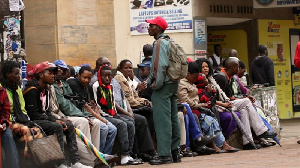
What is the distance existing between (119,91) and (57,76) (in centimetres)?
121

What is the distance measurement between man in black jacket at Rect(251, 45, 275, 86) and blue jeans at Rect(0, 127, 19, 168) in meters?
9.15

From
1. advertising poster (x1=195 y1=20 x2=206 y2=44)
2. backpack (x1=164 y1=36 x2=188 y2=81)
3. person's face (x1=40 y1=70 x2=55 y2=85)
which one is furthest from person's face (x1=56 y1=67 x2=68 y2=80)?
advertising poster (x1=195 y1=20 x2=206 y2=44)

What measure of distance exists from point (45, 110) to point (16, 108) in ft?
1.98

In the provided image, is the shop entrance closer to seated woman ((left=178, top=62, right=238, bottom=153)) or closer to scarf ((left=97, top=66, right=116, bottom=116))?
seated woman ((left=178, top=62, right=238, bottom=153))

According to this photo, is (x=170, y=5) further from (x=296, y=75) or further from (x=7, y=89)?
(x=7, y=89)

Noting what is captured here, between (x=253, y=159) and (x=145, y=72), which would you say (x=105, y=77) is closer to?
(x=145, y=72)

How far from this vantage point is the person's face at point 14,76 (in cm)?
995

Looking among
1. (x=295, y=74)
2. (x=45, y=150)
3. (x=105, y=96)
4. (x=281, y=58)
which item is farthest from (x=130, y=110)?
(x=295, y=74)

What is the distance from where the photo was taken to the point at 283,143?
15.0 m

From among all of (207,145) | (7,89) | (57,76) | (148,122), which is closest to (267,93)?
(207,145)

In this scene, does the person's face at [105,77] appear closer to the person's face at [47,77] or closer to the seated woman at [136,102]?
the seated woman at [136,102]

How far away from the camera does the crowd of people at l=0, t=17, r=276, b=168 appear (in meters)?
10.1

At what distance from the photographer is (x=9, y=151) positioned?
9445 mm

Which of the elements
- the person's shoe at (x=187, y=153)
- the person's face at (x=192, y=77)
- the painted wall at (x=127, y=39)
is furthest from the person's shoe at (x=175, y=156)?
the painted wall at (x=127, y=39)
